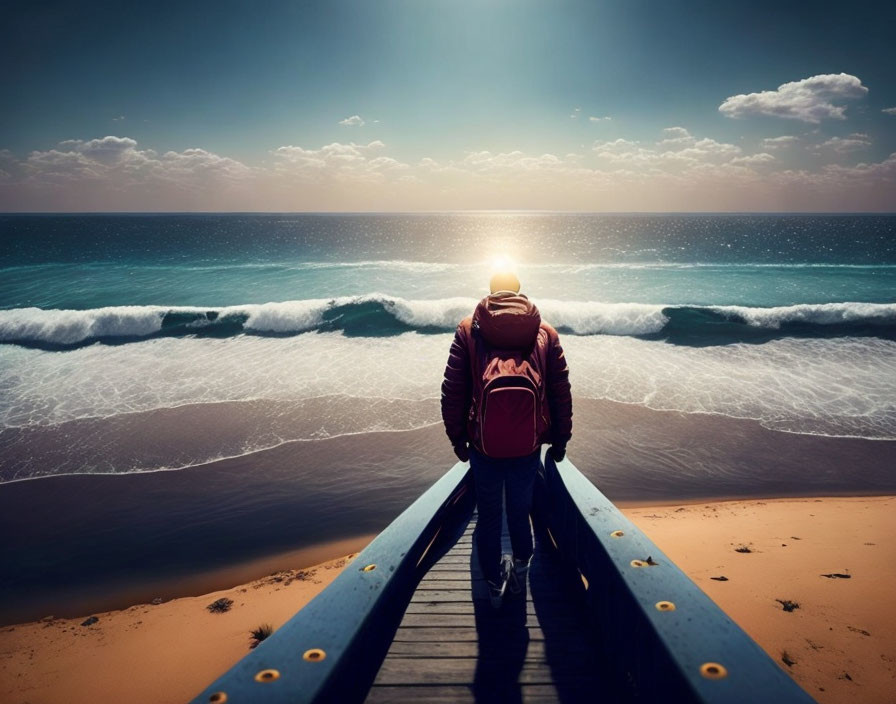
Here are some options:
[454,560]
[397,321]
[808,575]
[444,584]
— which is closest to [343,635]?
[444,584]

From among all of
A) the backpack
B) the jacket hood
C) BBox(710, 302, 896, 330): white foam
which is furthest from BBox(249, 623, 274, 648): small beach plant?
BBox(710, 302, 896, 330): white foam

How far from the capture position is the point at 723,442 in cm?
783

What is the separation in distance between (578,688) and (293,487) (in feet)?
17.7

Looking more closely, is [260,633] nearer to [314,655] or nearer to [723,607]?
[314,655]

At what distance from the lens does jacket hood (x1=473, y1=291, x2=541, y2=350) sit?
2486 millimetres

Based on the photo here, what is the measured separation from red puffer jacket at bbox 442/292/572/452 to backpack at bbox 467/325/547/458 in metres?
0.04

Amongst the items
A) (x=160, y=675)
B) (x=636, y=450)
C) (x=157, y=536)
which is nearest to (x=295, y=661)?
(x=160, y=675)

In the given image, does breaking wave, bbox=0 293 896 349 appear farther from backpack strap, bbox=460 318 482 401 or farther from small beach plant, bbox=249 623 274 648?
backpack strap, bbox=460 318 482 401

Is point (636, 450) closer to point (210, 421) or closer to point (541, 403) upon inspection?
point (541, 403)

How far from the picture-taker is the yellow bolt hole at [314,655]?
5.34ft

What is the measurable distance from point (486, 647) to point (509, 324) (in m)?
1.82

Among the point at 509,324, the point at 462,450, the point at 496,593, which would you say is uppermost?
the point at 509,324

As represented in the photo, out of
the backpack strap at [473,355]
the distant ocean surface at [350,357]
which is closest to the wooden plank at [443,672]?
the backpack strap at [473,355]

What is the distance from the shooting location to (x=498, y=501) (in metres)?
2.80
